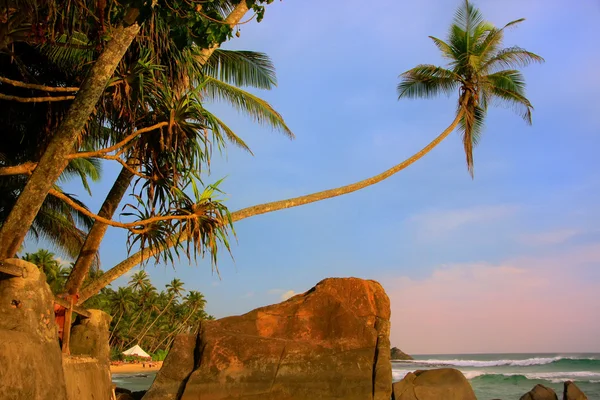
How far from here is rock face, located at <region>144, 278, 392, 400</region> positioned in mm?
10266

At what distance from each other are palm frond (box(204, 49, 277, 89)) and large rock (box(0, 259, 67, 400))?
7.63 meters

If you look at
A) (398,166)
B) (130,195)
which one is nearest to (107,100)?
(130,195)

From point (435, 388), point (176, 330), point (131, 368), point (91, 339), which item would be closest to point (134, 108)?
point (91, 339)

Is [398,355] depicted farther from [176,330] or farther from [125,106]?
[125,106]

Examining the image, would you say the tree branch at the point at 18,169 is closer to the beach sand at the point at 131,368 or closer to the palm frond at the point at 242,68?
the palm frond at the point at 242,68

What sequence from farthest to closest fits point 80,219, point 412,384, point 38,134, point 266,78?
point 80,219
point 266,78
point 412,384
point 38,134

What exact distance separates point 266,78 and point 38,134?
204 inches

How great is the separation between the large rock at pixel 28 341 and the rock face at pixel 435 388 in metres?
6.69

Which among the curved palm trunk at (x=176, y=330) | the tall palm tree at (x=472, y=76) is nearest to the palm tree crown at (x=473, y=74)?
the tall palm tree at (x=472, y=76)

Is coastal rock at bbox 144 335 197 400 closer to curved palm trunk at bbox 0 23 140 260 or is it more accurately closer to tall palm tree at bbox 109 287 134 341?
curved palm trunk at bbox 0 23 140 260

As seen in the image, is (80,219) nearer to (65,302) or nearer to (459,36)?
(65,302)

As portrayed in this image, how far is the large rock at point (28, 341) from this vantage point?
5840 millimetres

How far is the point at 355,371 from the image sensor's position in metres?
10.4

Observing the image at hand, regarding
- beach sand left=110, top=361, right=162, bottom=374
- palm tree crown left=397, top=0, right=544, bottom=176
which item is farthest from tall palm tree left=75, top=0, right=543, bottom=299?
beach sand left=110, top=361, right=162, bottom=374
